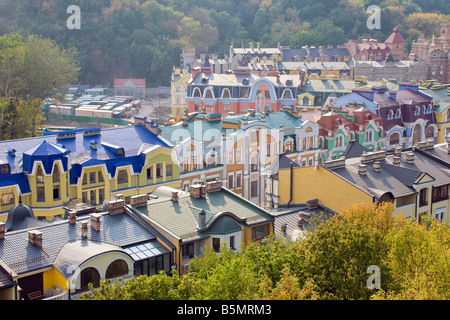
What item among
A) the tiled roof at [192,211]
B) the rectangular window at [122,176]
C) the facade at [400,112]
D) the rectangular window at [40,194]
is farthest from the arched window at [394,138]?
the rectangular window at [40,194]

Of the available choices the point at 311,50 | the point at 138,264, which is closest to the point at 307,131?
the point at 138,264

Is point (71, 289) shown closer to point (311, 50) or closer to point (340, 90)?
point (340, 90)

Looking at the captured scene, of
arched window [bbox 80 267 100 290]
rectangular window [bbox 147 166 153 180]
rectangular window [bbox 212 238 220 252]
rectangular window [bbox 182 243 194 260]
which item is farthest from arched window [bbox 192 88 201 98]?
arched window [bbox 80 267 100 290]

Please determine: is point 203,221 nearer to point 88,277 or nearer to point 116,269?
point 116,269

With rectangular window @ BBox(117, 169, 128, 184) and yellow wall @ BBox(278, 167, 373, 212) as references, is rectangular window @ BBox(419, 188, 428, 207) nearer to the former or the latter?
yellow wall @ BBox(278, 167, 373, 212)

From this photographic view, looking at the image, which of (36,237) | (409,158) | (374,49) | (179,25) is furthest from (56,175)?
(179,25)

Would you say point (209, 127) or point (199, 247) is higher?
point (209, 127)
